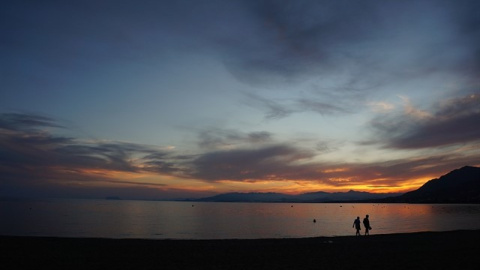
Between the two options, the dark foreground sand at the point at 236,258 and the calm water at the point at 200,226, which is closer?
the dark foreground sand at the point at 236,258

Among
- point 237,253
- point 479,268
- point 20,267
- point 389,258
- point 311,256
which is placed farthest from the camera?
point 237,253

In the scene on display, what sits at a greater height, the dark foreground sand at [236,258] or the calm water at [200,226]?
the dark foreground sand at [236,258]

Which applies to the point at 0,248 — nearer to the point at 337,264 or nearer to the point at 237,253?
the point at 237,253

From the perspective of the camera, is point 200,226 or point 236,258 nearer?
point 236,258

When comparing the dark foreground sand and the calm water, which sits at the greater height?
the dark foreground sand

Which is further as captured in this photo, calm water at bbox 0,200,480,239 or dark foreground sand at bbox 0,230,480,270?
calm water at bbox 0,200,480,239

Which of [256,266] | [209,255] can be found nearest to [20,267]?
[209,255]

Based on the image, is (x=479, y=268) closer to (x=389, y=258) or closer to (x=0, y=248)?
(x=389, y=258)

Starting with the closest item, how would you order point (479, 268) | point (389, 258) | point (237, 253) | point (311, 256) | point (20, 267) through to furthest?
point (479, 268), point (20, 267), point (389, 258), point (311, 256), point (237, 253)

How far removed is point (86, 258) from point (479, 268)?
2197 cm

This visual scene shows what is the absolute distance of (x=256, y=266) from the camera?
18500 mm

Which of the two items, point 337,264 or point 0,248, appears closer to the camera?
point 337,264

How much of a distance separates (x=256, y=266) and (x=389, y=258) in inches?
330

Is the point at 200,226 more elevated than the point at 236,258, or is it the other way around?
the point at 236,258
